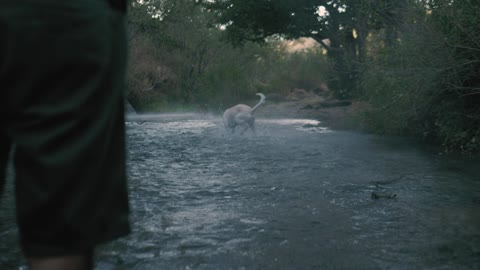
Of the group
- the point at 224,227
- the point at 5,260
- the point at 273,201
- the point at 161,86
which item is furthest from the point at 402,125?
the point at 161,86

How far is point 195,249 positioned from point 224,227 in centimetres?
58

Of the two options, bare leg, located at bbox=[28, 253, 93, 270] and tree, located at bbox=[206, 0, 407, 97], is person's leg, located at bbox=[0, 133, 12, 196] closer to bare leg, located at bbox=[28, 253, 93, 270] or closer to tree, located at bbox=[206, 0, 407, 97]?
bare leg, located at bbox=[28, 253, 93, 270]

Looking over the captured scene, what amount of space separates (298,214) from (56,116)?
3497mm

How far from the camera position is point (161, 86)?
29906 mm

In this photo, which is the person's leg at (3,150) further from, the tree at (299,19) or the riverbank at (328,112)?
the tree at (299,19)

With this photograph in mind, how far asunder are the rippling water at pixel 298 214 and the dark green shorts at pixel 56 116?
2044 millimetres

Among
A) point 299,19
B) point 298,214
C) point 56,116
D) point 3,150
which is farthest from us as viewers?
point 299,19

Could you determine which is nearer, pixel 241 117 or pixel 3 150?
pixel 3 150

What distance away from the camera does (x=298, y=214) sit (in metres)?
4.34

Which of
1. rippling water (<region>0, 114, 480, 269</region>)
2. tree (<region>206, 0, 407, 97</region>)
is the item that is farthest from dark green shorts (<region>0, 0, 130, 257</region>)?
tree (<region>206, 0, 407, 97</region>)

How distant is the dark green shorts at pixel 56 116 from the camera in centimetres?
104

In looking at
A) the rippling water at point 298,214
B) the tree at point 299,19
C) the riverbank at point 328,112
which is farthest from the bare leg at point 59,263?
the tree at point 299,19

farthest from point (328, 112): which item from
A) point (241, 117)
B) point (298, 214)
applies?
point (298, 214)

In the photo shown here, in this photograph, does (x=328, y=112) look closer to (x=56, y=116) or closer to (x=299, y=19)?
(x=299, y=19)
